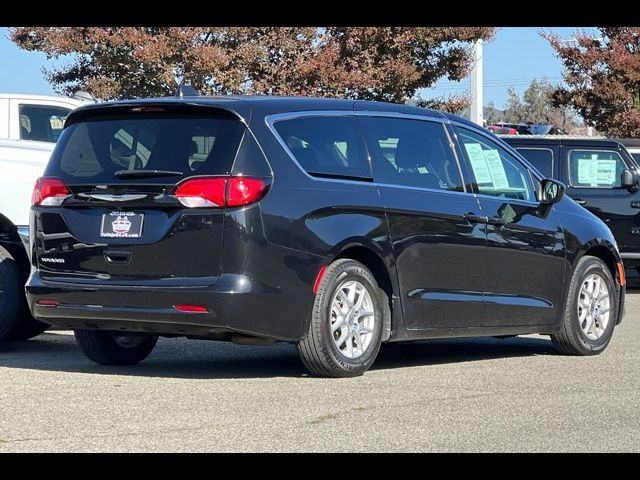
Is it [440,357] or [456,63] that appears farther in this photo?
[456,63]

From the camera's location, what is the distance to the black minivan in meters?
8.07

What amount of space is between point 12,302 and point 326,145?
3078 mm

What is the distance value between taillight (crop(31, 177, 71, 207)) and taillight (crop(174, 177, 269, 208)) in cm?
96

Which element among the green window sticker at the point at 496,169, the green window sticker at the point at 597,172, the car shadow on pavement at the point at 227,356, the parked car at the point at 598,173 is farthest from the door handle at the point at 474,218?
the green window sticker at the point at 597,172

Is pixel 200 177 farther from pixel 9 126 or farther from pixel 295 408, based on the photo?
pixel 9 126

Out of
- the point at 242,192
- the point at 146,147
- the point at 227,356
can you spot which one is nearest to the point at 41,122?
the point at 227,356

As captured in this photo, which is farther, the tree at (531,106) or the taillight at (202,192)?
the tree at (531,106)

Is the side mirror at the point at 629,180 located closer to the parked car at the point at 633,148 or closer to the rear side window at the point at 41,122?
the parked car at the point at 633,148

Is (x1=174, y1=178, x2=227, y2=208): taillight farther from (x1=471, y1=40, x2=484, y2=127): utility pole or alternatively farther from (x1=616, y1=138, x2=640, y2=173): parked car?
(x1=471, y1=40, x2=484, y2=127): utility pole

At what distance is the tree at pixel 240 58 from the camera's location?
A: 21234mm

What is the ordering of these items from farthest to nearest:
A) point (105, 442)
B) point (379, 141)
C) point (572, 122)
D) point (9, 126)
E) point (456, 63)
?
point (572, 122)
point (456, 63)
point (9, 126)
point (379, 141)
point (105, 442)

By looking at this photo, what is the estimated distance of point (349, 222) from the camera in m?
8.51
